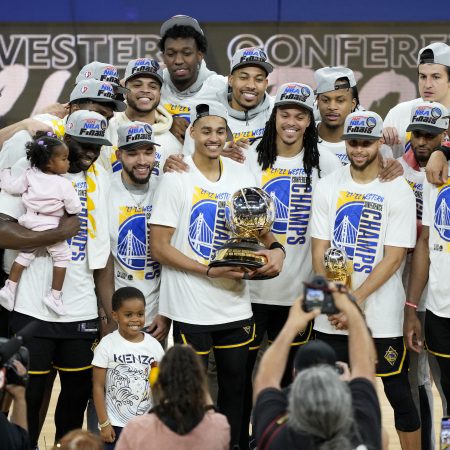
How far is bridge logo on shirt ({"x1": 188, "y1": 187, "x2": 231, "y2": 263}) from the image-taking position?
4.88m

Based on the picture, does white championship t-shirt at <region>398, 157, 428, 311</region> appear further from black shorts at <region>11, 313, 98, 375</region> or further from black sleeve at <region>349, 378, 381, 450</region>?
black sleeve at <region>349, 378, 381, 450</region>

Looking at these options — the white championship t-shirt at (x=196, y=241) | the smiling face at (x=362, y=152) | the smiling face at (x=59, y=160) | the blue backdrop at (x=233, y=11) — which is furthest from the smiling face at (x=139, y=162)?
the blue backdrop at (x=233, y=11)

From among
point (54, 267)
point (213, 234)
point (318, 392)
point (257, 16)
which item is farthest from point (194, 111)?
point (257, 16)

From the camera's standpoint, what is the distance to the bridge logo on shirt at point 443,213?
4.85 metres

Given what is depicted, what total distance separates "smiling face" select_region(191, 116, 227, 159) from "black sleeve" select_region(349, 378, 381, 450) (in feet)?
6.16

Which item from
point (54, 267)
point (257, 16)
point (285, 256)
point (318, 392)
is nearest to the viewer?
point (318, 392)

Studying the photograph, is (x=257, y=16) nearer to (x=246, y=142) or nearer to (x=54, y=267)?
(x=246, y=142)

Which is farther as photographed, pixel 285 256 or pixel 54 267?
pixel 285 256

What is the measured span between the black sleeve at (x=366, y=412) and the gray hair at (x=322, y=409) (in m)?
0.08

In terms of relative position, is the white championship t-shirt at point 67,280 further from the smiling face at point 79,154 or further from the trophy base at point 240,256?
the trophy base at point 240,256

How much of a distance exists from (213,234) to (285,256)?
1.32ft

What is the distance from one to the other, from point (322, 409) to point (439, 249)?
82.8 inches

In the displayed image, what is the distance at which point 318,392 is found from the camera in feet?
9.78

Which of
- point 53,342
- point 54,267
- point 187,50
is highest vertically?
point 187,50
